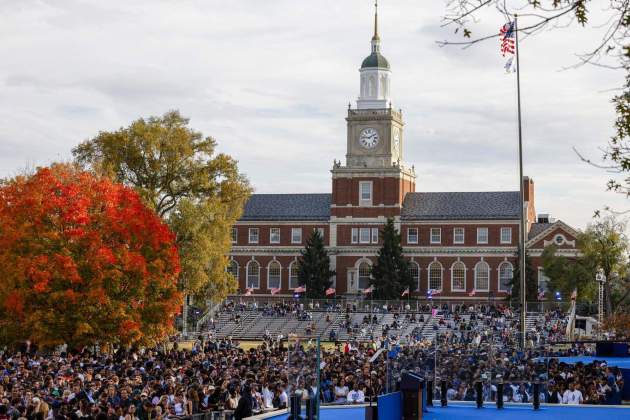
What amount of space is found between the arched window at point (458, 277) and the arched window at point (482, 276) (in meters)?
1.07

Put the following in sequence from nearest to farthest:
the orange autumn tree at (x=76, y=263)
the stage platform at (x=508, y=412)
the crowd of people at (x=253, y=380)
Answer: the crowd of people at (x=253, y=380) < the stage platform at (x=508, y=412) < the orange autumn tree at (x=76, y=263)

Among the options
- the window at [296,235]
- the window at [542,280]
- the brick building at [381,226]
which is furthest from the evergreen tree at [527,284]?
the window at [296,235]

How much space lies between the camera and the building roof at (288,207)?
10106cm

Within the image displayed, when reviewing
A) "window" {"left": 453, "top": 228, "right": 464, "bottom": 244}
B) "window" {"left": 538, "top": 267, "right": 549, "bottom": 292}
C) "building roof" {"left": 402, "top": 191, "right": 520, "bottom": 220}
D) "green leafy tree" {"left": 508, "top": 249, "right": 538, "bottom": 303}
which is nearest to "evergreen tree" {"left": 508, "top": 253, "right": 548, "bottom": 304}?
"green leafy tree" {"left": 508, "top": 249, "right": 538, "bottom": 303}

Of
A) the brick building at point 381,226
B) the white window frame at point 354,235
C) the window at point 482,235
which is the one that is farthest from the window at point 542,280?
the white window frame at point 354,235

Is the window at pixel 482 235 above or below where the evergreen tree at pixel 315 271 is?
above

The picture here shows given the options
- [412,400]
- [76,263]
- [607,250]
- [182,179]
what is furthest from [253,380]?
[607,250]

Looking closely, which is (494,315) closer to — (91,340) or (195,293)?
(195,293)

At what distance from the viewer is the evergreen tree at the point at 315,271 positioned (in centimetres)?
9488

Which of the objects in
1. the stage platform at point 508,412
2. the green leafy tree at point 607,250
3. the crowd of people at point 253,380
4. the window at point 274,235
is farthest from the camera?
the window at point 274,235

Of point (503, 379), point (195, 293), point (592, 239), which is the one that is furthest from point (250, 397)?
point (592, 239)

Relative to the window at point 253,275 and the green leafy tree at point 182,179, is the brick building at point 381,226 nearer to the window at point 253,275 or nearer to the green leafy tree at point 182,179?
the window at point 253,275

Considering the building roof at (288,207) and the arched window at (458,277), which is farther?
the building roof at (288,207)

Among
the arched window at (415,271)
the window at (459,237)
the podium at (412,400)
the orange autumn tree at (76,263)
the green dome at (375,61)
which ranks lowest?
the podium at (412,400)
